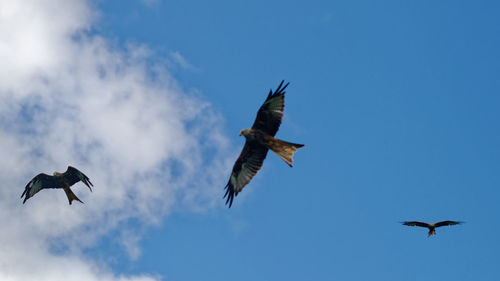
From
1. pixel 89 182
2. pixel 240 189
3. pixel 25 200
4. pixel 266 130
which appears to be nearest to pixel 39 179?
pixel 25 200

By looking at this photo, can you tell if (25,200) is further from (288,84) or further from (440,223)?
(440,223)

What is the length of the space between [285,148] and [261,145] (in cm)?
120

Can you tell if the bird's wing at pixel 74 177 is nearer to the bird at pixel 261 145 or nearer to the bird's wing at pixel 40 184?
the bird's wing at pixel 40 184

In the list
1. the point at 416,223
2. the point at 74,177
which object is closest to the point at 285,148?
the point at 416,223

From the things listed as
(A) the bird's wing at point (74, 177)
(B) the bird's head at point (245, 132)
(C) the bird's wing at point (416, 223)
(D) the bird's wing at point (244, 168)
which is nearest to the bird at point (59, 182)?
(A) the bird's wing at point (74, 177)

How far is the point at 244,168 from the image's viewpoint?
→ 61.0 feet

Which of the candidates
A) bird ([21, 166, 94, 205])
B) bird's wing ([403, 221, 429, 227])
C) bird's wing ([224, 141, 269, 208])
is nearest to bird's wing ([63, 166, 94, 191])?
bird ([21, 166, 94, 205])

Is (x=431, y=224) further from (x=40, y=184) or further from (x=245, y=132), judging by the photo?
(x=40, y=184)

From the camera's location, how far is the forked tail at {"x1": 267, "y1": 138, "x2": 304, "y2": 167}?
16703mm

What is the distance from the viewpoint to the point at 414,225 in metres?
21.5

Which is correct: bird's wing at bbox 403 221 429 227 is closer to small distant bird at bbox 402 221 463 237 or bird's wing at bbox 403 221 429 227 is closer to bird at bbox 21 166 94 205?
small distant bird at bbox 402 221 463 237

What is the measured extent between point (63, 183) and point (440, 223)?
A: 1444 cm

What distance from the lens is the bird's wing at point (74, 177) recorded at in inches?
896

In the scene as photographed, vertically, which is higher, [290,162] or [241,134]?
[241,134]
